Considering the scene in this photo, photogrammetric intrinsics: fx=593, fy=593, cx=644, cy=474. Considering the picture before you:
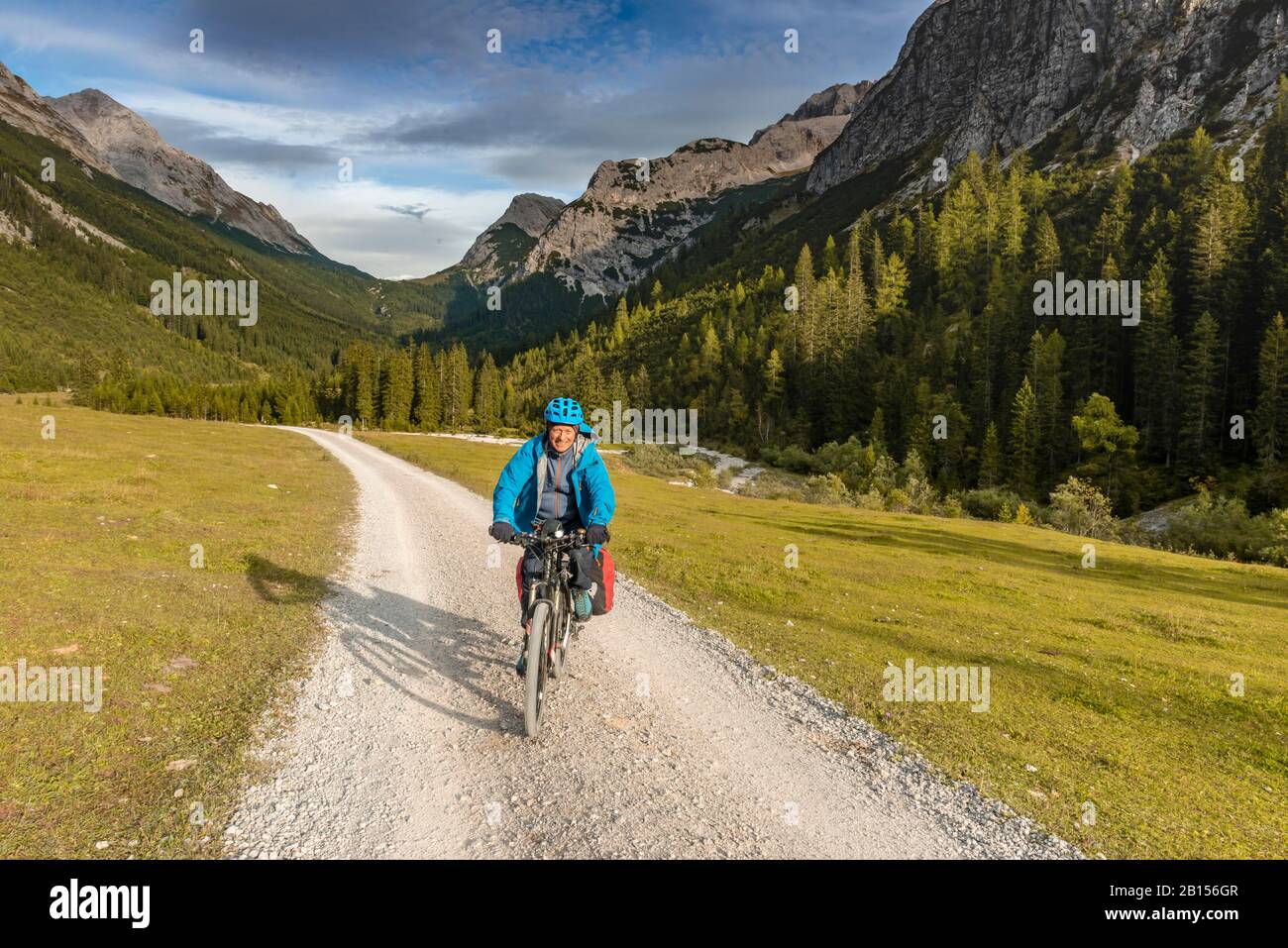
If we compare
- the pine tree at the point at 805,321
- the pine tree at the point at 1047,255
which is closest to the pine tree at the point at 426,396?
the pine tree at the point at 805,321

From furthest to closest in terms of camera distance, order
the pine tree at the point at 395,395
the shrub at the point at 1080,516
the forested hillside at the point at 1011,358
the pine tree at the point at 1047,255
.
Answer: the pine tree at the point at 395,395 < the pine tree at the point at 1047,255 < the forested hillside at the point at 1011,358 < the shrub at the point at 1080,516

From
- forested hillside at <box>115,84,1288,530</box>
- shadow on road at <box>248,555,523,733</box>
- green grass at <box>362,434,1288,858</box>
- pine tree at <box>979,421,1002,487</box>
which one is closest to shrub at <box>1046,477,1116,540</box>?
forested hillside at <box>115,84,1288,530</box>

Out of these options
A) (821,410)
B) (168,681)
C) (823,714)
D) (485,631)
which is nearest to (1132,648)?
(823,714)

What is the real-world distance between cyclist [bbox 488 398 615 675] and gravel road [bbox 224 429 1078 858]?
1.58 m

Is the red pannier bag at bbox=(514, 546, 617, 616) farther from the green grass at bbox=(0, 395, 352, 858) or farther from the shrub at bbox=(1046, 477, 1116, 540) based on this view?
the shrub at bbox=(1046, 477, 1116, 540)

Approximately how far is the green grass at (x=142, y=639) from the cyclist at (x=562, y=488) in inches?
161

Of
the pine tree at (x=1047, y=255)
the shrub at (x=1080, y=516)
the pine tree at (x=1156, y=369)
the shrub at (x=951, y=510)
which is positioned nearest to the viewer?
the shrub at (x=1080, y=516)

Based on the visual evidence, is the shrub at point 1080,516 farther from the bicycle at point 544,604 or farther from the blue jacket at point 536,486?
the bicycle at point 544,604

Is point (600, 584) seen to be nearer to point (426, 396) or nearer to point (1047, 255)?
point (426, 396)

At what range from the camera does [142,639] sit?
10.2 m

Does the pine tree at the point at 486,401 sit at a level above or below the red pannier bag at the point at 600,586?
above

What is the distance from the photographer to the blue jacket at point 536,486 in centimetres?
844

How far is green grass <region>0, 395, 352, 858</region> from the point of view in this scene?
234 inches

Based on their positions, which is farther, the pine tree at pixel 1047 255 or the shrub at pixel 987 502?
the pine tree at pixel 1047 255
